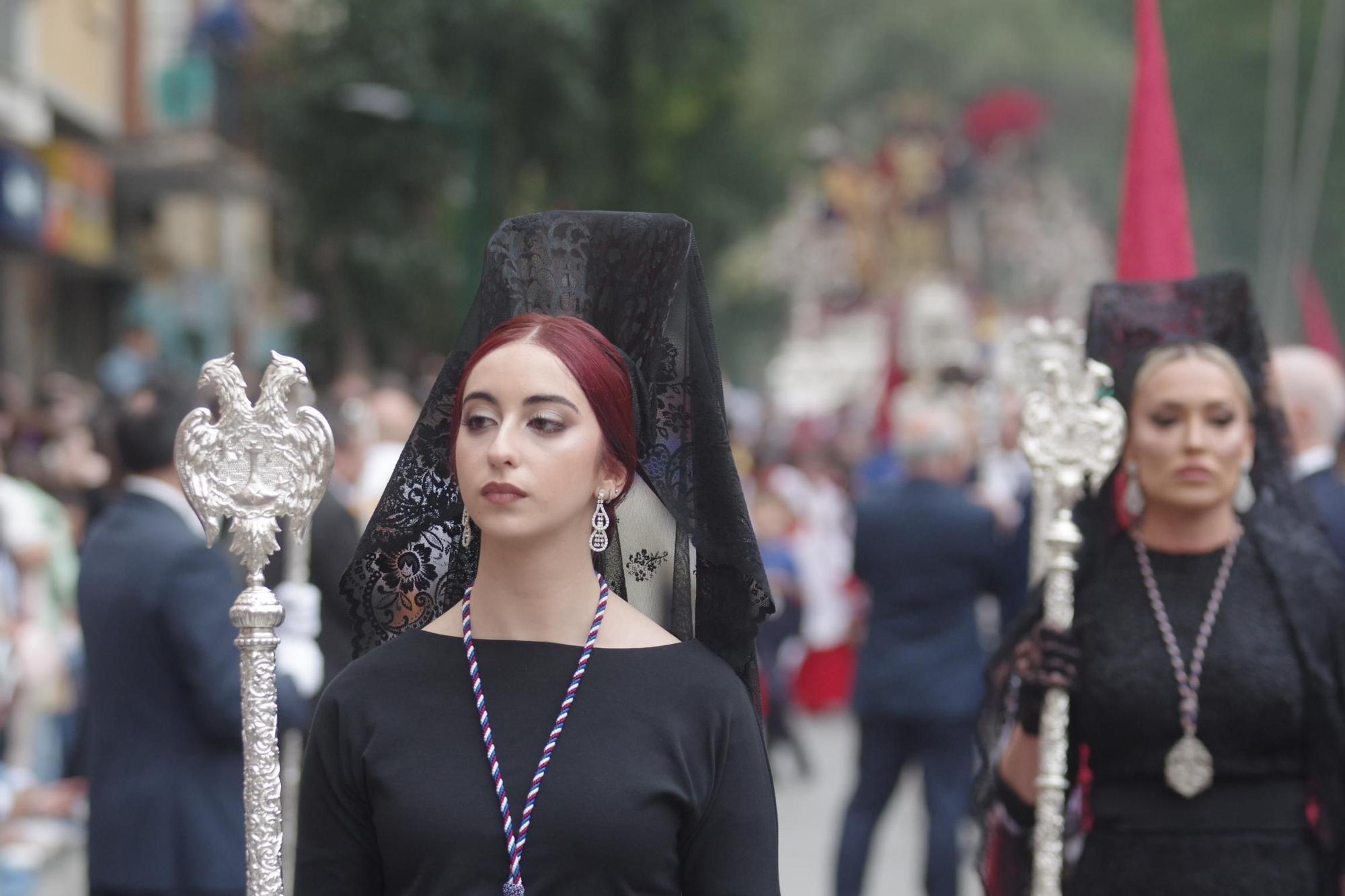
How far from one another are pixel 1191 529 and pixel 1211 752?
19.9 inches

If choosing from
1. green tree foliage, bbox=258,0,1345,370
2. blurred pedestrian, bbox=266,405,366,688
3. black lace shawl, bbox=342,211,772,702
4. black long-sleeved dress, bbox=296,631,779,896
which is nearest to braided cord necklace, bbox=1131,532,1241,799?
black lace shawl, bbox=342,211,772,702

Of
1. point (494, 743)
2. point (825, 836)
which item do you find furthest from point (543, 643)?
point (825, 836)

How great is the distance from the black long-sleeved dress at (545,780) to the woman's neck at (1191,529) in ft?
5.65

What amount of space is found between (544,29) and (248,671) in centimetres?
1941

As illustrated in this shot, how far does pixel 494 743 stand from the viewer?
2887mm

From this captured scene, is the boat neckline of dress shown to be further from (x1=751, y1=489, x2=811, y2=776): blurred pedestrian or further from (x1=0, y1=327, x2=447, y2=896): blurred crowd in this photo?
(x1=751, y1=489, x2=811, y2=776): blurred pedestrian

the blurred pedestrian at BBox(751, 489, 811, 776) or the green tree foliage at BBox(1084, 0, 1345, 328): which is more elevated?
the green tree foliage at BBox(1084, 0, 1345, 328)

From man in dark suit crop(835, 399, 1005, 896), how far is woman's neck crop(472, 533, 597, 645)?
487 cm

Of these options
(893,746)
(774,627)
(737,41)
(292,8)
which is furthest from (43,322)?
(893,746)

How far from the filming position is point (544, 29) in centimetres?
2202

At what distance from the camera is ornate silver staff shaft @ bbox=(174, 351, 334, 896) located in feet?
10.7

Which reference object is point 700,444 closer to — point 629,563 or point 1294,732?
point 629,563

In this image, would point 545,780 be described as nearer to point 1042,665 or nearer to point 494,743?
point 494,743

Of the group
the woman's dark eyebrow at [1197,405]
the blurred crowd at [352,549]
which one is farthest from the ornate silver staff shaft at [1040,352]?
the blurred crowd at [352,549]
